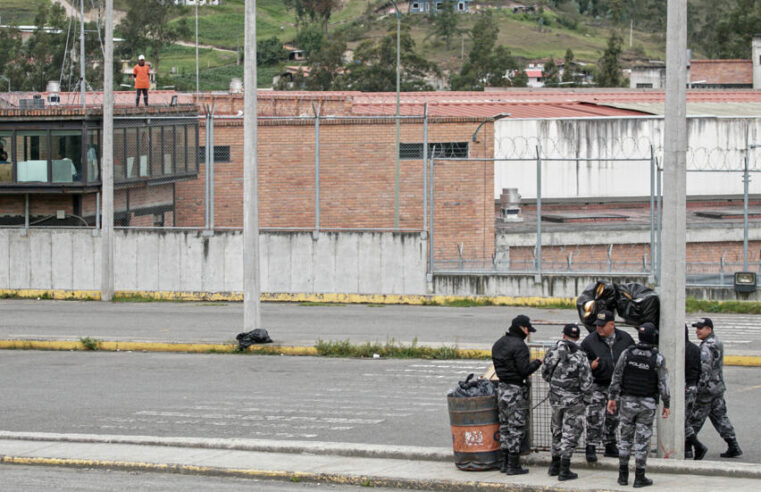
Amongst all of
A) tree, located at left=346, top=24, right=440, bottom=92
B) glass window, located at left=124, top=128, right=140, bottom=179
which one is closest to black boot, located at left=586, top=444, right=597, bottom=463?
glass window, located at left=124, top=128, right=140, bottom=179

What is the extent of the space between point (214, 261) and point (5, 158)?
593 cm

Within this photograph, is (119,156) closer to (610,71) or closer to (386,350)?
(386,350)

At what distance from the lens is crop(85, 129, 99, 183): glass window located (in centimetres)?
2783

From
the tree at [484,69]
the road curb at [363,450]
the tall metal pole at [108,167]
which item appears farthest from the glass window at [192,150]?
the tree at [484,69]

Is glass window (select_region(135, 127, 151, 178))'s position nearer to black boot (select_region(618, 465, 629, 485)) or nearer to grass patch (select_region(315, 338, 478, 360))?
grass patch (select_region(315, 338, 478, 360))

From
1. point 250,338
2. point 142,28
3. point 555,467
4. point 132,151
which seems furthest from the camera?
point 142,28

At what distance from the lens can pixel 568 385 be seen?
35.9ft

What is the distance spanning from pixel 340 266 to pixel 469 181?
829cm

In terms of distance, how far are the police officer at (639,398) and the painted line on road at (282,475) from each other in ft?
2.47

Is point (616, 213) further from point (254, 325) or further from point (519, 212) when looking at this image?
point (254, 325)

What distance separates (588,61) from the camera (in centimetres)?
11275

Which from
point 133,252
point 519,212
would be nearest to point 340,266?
point 133,252

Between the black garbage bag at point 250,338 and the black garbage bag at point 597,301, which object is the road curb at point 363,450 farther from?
the black garbage bag at point 250,338

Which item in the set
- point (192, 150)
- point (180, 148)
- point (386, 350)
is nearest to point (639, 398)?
point (386, 350)
